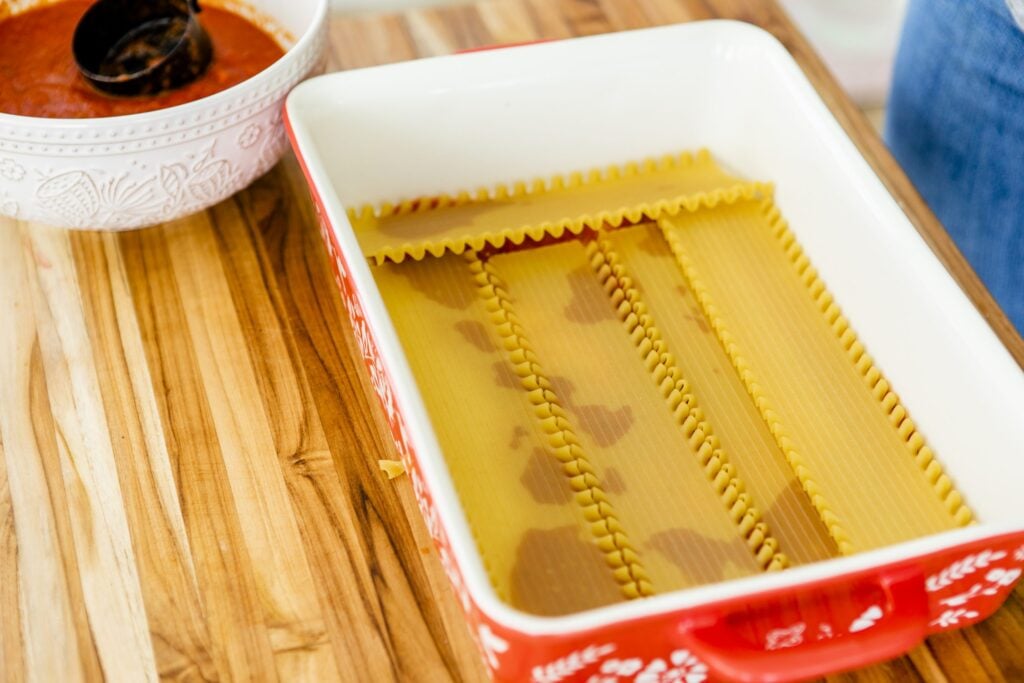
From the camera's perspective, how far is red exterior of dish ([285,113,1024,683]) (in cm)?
50

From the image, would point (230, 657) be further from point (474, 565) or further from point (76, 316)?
point (76, 316)

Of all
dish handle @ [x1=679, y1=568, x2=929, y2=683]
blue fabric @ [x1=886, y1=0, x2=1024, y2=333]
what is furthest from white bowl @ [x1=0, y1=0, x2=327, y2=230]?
blue fabric @ [x1=886, y1=0, x2=1024, y2=333]

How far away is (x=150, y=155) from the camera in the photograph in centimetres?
70

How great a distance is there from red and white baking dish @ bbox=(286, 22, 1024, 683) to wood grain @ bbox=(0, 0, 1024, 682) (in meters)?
0.04

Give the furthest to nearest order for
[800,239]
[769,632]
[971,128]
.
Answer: [971,128] → [800,239] → [769,632]

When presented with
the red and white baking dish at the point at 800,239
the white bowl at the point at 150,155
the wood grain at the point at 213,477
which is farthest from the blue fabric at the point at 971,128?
the white bowl at the point at 150,155

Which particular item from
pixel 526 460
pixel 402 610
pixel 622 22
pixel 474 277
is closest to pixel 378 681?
pixel 402 610

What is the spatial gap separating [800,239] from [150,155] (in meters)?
0.44

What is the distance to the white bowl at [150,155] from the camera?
0.68m

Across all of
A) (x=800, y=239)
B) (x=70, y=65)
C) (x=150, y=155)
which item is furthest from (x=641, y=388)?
(x=70, y=65)

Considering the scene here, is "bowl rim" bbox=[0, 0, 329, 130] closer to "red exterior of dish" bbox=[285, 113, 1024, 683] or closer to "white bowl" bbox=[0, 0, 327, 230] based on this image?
"white bowl" bbox=[0, 0, 327, 230]

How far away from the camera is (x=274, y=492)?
664 mm

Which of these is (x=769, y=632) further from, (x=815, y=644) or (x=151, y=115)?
(x=151, y=115)

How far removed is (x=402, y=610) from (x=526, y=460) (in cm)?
11
